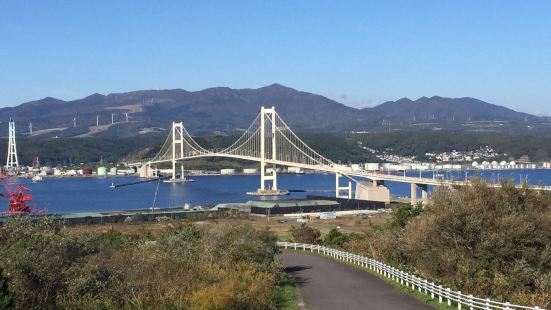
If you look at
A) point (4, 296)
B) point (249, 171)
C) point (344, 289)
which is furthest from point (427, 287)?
point (249, 171)

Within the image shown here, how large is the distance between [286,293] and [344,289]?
1.20 meters

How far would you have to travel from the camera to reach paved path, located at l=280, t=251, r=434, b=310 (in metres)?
13.4

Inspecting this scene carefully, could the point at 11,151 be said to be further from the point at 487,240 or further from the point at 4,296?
the point at 4,296

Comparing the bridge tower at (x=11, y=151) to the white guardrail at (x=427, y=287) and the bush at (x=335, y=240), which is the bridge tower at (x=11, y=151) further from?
the white guardrail at (x=427, y=287)

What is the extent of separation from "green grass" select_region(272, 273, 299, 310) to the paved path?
0.61ft

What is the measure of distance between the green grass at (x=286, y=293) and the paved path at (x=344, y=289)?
0.61 ft

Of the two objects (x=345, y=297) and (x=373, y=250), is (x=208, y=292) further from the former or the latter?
(x=373, y=250)

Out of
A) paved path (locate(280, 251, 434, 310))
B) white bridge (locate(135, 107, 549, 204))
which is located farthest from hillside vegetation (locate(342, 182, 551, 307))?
white bridge (locate(135, 107, 549, 204))

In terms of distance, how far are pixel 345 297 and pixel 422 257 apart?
2.35 meters

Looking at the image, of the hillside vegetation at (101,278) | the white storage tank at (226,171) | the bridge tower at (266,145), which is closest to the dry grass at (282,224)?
the hillside vegetation at (101,278)

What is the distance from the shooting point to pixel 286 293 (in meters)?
15.0

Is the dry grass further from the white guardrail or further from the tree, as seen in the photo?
the tree

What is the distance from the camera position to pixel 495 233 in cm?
1460

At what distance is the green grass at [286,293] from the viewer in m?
13.5
